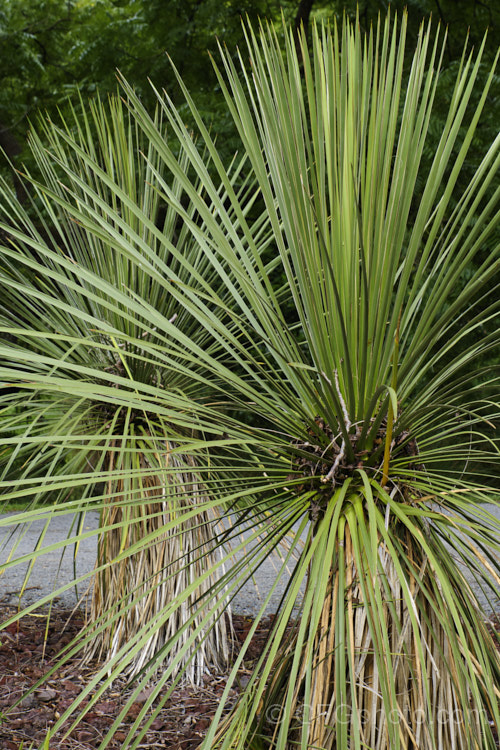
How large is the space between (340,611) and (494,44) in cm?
653

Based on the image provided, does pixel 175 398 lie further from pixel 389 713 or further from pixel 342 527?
pixel 389 713

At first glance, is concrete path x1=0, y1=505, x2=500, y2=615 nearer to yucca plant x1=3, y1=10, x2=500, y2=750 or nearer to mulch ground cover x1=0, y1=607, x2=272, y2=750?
mulch ground cover x1=0, y1=607, x2=272, y2=750

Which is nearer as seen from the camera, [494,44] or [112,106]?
[112,106]

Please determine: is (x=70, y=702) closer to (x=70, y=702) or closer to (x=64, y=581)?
(x=70, y=702)

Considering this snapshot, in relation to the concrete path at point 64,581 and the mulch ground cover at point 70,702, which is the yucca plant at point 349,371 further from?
the concrete path at point 64,581

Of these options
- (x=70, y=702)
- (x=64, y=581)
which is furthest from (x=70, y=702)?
(x=64, y=581)

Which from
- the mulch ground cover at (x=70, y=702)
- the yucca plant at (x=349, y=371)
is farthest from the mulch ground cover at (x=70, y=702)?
the yucca plant at (x=349, y=371)

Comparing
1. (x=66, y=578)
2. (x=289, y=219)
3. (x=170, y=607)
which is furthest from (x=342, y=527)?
(x=66, y=578)

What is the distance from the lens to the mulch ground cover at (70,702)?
2076mm

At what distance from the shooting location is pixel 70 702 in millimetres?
2285

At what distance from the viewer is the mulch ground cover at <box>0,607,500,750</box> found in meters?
2.08

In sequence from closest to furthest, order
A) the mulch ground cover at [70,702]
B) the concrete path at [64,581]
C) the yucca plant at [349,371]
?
1. the yucca plant at [349,371]
2. the mulch ground cover at [70,702]
3. the concrete path at [64,581]

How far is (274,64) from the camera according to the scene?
1.36 m

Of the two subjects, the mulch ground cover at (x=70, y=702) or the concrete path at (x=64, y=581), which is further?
the concrete path at (x=64, y=581)
